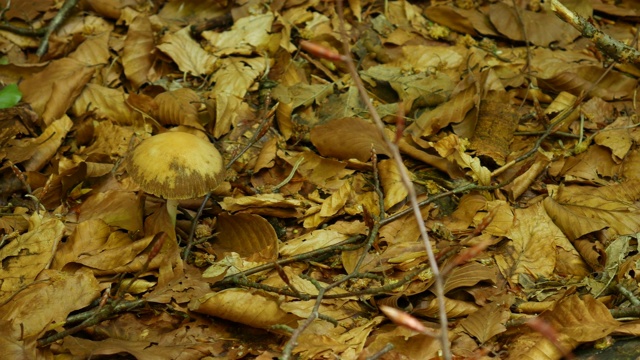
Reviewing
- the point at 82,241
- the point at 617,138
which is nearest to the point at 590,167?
the point at 617,138

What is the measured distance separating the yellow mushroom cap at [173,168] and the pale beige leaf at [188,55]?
1.31m

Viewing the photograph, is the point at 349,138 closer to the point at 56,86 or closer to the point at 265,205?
the point at 265,205

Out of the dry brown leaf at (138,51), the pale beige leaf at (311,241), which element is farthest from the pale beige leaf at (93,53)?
the pale beige leaf at (311,241)

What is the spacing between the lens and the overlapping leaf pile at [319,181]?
278 centimetres

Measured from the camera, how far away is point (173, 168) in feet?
9.30

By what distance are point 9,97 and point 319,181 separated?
1.73 metres

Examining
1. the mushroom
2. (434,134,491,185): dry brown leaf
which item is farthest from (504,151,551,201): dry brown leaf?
the mushroom

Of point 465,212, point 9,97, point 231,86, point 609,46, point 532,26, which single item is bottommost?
point 465,212

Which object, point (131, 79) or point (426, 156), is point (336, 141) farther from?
point (131, 79)

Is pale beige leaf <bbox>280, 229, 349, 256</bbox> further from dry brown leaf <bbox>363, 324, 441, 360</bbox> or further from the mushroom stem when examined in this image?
dry brown leaf <bbox>363, 324, 441, 360</bbox>

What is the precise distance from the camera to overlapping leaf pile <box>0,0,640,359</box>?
278 centimetres

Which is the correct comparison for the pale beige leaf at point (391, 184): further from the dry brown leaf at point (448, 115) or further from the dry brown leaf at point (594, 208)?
the dry brown leaf at point (594, 208)

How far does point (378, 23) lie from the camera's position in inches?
182

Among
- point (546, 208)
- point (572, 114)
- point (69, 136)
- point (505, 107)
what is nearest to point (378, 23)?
point (505, 107)
